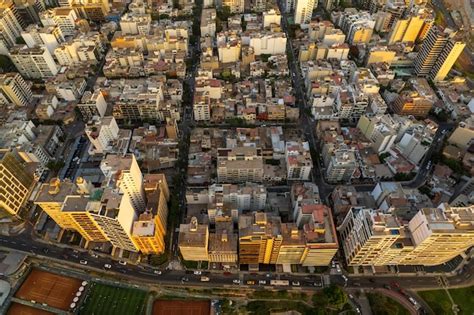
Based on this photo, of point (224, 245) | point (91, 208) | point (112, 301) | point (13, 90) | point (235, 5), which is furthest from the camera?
point (235, 5)

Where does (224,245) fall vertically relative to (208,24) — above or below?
below

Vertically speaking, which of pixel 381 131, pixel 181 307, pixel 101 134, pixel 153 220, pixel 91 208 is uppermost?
pixel 91 208

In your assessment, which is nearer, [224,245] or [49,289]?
[224,245]

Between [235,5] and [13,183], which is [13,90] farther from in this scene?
[235,5]

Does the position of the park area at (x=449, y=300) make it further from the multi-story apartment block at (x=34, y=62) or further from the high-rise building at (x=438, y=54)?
the multi-story apartment block at (x=34, y=62)

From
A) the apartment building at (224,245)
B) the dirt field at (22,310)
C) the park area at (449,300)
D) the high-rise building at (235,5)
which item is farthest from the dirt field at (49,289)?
the high-rise building at (235,5)

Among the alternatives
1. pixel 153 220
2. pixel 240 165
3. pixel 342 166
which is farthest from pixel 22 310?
pixel 342 166

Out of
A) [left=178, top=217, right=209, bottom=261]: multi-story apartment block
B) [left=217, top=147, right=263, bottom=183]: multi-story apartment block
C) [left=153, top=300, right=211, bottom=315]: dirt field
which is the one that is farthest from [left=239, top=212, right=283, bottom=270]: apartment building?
[left=217, top=147, right=263, bottom=183]: multi-story apartment block
